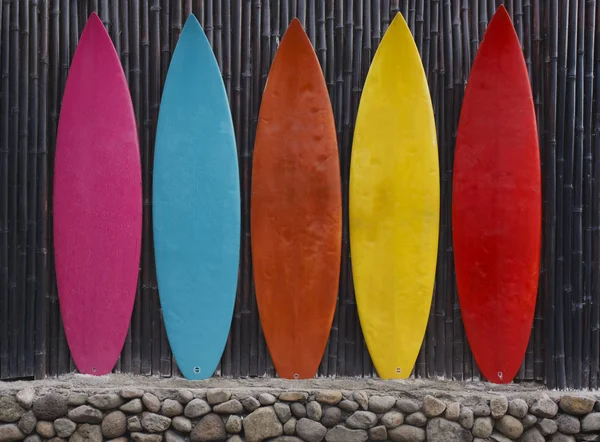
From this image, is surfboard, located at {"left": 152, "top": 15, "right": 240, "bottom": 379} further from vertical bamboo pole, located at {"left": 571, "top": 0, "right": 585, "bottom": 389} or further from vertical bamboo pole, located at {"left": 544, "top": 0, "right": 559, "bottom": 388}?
vertical bamboo pole, located at {"left": 571, "top": 0, "right": 585, "bottom": 389}

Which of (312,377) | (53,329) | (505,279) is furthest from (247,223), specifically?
(505,279)

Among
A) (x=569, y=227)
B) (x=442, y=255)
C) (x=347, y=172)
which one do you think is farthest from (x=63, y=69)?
(x=569, y=227)

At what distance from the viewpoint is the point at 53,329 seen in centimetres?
257

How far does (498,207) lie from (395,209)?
0.43m

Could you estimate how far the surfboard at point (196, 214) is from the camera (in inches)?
99.4

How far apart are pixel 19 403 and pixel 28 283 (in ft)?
1.60

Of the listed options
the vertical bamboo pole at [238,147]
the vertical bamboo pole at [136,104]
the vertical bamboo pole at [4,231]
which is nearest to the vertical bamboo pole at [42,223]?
the vertical bamboo pole at [4,231]

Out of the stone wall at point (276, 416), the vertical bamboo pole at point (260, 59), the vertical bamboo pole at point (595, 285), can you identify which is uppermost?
the vertical bamboo pole at point (260, 59)

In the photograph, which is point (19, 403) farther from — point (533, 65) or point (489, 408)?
point (533, 65)

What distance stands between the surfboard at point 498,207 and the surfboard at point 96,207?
140cm

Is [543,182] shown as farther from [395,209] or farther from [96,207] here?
[96,207]

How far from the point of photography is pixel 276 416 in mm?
2463

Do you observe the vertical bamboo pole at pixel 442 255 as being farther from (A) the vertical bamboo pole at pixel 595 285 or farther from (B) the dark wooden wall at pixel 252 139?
(A) the vertical bamboo pole at pixel 595 285

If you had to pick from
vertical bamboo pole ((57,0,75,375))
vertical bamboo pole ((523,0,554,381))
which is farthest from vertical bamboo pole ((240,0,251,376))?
vertical bamboo pole ((523,0,554,381))
